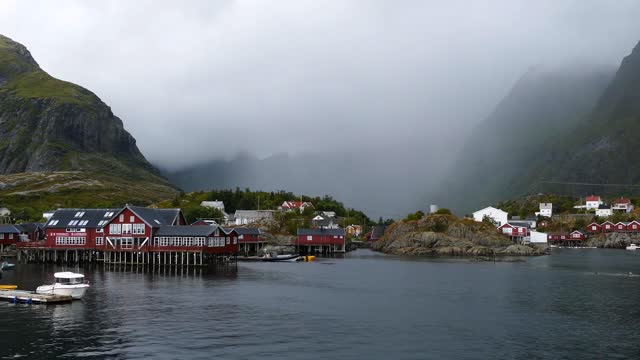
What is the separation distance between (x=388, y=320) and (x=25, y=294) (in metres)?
36.9

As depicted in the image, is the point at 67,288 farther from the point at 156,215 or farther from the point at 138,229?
the point at 156,215

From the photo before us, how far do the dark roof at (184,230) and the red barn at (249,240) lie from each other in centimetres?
3621

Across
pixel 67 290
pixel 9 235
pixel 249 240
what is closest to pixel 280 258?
pixel 249 240

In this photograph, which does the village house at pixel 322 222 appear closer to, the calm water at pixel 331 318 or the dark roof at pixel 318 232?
the dark roof at pixel 318 232

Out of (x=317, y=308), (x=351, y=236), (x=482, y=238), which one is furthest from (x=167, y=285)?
(x=351, y=236)

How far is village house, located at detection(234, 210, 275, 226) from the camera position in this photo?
7224 inches

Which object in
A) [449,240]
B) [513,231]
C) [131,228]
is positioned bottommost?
[449,240]

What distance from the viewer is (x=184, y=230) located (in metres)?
105

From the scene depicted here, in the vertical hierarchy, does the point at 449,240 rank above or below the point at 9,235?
below

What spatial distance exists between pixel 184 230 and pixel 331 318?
187ft

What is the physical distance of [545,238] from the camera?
19600 cm

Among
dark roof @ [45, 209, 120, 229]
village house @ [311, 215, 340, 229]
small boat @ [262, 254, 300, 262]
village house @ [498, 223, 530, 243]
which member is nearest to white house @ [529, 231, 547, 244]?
village house @ [498, 223, 530, 243]

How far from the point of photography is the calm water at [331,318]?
41562mm

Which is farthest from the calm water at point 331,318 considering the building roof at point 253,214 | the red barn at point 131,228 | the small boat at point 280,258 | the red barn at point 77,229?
the building roof at point 253,214
